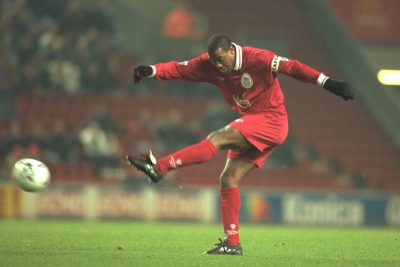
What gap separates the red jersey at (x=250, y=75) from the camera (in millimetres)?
7672

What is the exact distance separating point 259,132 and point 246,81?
49 cm

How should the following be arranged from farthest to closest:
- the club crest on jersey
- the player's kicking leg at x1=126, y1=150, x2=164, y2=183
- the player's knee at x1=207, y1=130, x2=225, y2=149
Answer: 1. the club crest on jersey
2. the player's knee at x1=207, y1=130, x2=225, y2=149
3. the player's kicking leg at x1=126, y1=150, x2=164, y2=183

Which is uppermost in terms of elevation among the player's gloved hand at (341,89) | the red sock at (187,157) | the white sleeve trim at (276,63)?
the white sleeve trim at (276,63)

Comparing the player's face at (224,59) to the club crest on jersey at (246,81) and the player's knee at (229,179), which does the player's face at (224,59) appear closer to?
the club crest on jersey at (246,81)

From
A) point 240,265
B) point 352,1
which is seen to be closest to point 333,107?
point 352,1

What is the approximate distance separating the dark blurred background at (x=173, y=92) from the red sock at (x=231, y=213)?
946 centimetres

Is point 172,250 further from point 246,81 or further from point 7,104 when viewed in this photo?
point 7,104

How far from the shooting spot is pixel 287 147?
773 inches

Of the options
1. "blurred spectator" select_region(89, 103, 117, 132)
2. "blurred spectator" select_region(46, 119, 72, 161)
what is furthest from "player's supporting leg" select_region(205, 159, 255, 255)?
"blurred spectator" select_region(89, 103, 117, 132)

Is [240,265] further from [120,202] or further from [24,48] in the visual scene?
[24,48]

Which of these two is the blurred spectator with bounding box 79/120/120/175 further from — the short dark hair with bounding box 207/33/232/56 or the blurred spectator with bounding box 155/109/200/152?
the short dark hair with bounding box 207/33/232/56

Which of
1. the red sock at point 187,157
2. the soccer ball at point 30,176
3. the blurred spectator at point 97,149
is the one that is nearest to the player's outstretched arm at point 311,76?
the red sock at point 187,157

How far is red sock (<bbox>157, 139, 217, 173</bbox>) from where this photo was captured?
7.11m

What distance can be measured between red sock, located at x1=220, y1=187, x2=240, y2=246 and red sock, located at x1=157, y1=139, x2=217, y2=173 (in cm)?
80
